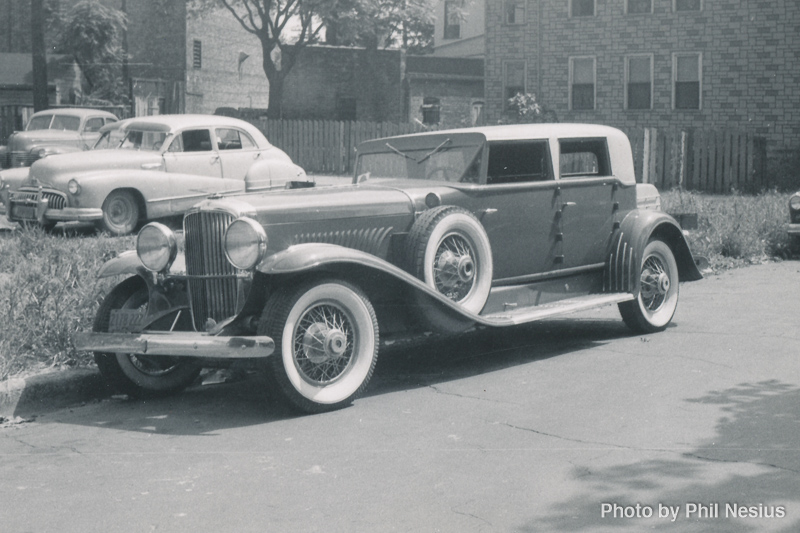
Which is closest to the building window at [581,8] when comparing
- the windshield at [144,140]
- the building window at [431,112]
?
the building window at [431,112]

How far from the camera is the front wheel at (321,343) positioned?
236 inches

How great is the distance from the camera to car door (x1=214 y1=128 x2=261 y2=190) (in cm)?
1617

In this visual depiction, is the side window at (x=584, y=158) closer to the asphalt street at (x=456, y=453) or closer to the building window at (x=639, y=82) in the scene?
the asphalt street at (x=456, y=453)

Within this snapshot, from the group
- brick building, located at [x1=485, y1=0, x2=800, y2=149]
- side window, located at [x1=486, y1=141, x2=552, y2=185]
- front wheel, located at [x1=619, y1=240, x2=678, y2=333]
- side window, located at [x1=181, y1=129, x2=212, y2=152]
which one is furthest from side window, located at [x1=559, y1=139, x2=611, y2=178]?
brick building, located at [x1=485, y1=0, x2=800, y2=149]

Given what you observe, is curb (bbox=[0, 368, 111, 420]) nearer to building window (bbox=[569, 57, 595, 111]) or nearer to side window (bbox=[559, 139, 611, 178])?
side window (bbox=[559, 139, 611, 178])

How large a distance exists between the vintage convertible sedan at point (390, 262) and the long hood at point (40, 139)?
49.5 feet

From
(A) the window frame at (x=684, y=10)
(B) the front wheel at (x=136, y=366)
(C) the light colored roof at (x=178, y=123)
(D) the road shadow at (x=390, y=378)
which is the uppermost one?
(A) the window frame at (x=684, y=10)

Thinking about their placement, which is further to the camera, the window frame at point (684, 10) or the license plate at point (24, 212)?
the window frame at point (684, 10)

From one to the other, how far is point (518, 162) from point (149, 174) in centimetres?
825

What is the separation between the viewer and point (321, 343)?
244 inches

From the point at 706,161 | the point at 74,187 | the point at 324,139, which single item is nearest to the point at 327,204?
the point at 74,187

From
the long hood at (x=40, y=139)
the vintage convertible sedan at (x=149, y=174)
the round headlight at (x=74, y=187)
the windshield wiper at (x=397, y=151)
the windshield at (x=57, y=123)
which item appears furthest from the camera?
the windshield at (x=57, y=123)

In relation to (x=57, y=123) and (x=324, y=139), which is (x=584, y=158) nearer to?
(x=57, y=123)

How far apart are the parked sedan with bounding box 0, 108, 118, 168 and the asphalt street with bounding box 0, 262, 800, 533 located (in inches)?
610
